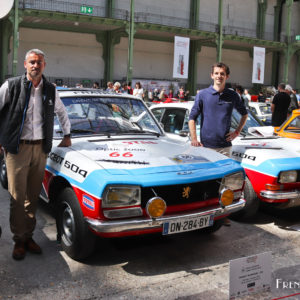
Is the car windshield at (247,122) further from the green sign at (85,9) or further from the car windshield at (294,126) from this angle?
the green sign at (85,9)

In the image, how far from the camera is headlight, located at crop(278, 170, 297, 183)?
16.0ft

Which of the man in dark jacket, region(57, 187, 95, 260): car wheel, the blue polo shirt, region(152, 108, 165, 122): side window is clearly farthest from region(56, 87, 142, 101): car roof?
region(152, 108, 165, 122): side window

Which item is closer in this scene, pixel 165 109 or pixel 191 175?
→ pixel 191 175

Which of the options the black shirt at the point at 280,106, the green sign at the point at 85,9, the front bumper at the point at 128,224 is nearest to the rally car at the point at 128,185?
the front bumper at the point at 128,224

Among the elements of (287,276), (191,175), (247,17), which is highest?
(247,17)

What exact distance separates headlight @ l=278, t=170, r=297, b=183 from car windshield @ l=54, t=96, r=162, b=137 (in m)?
1.58

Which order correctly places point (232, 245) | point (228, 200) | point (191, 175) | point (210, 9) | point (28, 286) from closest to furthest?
point (28, 286) < point (191, 175) < point (228, 200) < point (232, 245) < point (210, 9)

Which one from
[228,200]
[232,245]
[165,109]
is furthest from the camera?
[165,109]

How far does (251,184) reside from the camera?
511 centimetres

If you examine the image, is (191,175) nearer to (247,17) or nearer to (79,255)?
(79,255)

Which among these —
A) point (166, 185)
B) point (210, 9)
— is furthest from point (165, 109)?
point (210, 9)

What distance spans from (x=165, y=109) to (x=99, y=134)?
2.71 metres

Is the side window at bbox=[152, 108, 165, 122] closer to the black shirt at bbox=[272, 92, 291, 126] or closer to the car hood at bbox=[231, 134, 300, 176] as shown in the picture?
the car hood at bbox=[231, 134, 300, 176]

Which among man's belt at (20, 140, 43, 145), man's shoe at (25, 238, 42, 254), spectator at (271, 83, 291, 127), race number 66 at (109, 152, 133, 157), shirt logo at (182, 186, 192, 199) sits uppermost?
spectator at (271, 83, 291, 127)
